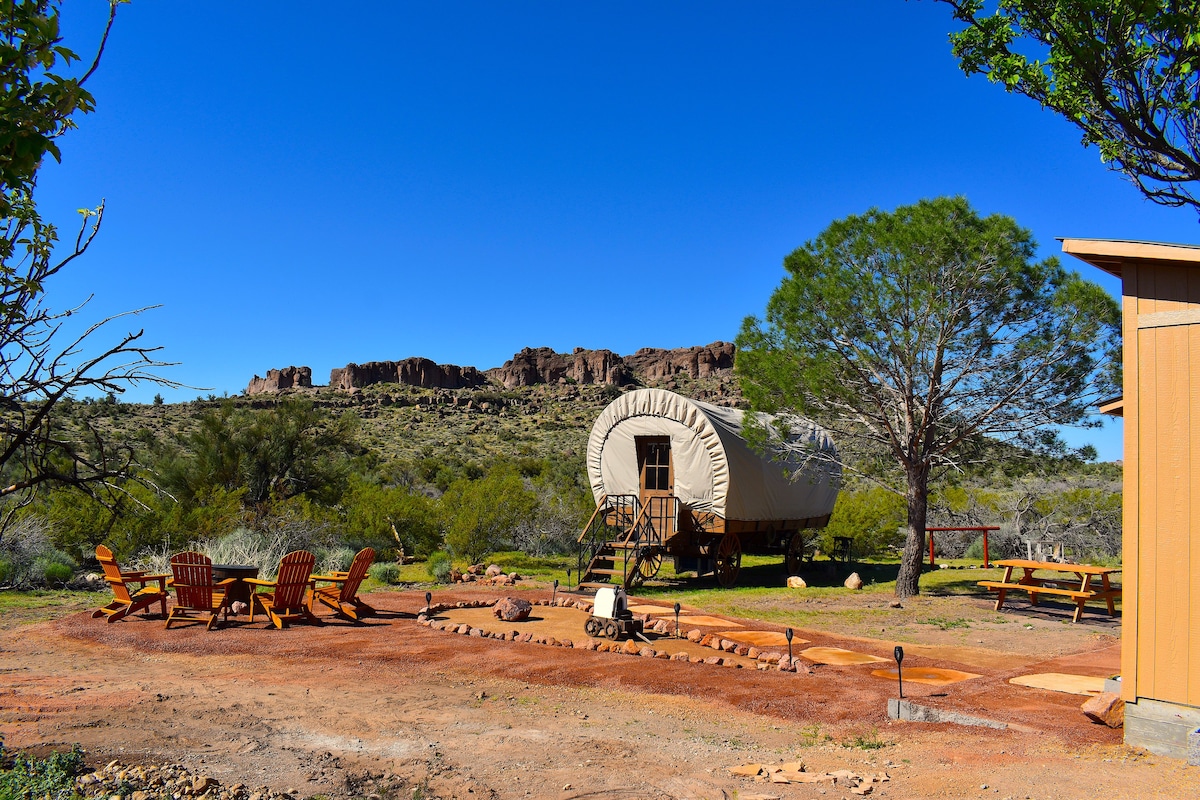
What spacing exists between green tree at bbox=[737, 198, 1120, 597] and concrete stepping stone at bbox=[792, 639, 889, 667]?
5.41 metres

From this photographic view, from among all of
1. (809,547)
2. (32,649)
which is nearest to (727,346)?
(809,547)

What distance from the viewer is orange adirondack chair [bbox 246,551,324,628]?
33.8 ft

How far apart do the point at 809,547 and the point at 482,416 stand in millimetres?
36936

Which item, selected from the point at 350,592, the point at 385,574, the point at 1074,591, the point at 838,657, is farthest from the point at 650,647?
the point at 385,574

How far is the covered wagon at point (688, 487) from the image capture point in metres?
15.9

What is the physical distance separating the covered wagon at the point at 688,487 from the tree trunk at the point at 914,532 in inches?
70.8

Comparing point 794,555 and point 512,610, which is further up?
point 794,555

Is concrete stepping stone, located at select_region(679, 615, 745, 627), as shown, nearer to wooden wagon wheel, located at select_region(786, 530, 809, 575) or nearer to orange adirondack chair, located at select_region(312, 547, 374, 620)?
orange adirondack chair, located at select_region(312, 547, 374, 620)

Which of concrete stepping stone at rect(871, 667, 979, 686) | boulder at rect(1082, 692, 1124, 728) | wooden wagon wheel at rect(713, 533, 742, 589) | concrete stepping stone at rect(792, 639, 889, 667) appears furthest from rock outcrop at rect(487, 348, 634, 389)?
boulder at rect(1082, 692, 1124, 728)

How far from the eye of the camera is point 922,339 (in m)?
13.5

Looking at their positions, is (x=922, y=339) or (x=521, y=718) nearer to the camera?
(x=521, y=718)

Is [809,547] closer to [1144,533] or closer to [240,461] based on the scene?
[240,461]

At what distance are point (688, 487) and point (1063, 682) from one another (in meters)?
9.06

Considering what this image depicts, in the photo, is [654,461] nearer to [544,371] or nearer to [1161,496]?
[1161,496]
